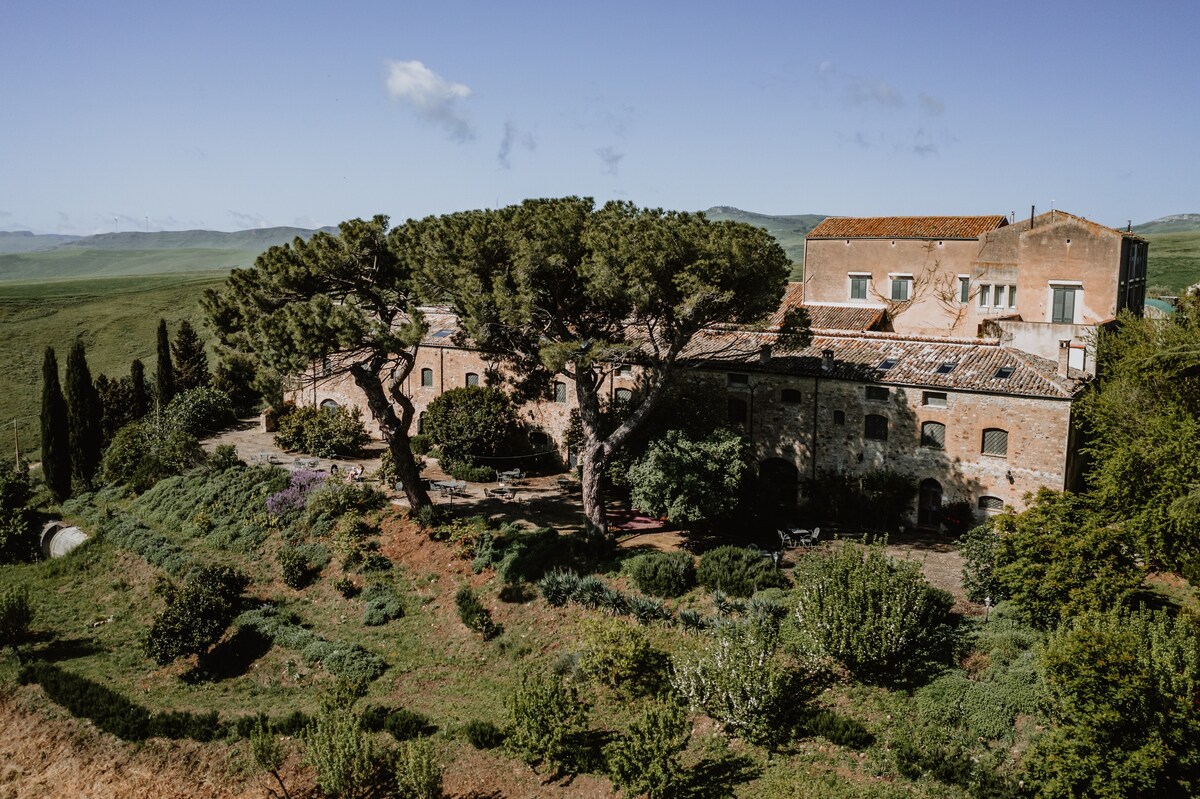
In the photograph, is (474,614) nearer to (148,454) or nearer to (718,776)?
(718,776)

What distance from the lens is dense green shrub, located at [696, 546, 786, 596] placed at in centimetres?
2423

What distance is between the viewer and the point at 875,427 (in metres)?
30.8

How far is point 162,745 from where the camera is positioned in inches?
803

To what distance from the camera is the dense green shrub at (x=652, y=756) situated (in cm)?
1622

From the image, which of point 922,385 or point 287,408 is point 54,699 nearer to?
point 287,408

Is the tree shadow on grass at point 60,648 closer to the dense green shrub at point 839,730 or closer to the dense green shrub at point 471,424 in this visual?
the dense green shrub at point 471,424

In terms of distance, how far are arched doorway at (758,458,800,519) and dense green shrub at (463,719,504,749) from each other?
633 inches

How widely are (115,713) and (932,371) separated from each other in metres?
27.4

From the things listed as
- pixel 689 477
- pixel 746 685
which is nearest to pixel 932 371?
pixel 689 477

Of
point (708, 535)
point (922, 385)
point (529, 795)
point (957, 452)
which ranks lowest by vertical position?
point (529, 795)

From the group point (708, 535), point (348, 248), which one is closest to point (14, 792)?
point (348, 248)

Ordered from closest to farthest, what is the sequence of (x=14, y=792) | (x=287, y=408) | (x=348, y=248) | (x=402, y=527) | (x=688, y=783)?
(x=688, y=783), (x=14, y=792), (x=348, y=248), (x=402, y=527), (x=287, y=408)

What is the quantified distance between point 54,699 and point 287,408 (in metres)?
23.2

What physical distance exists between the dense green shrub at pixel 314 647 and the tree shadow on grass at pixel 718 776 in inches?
404
